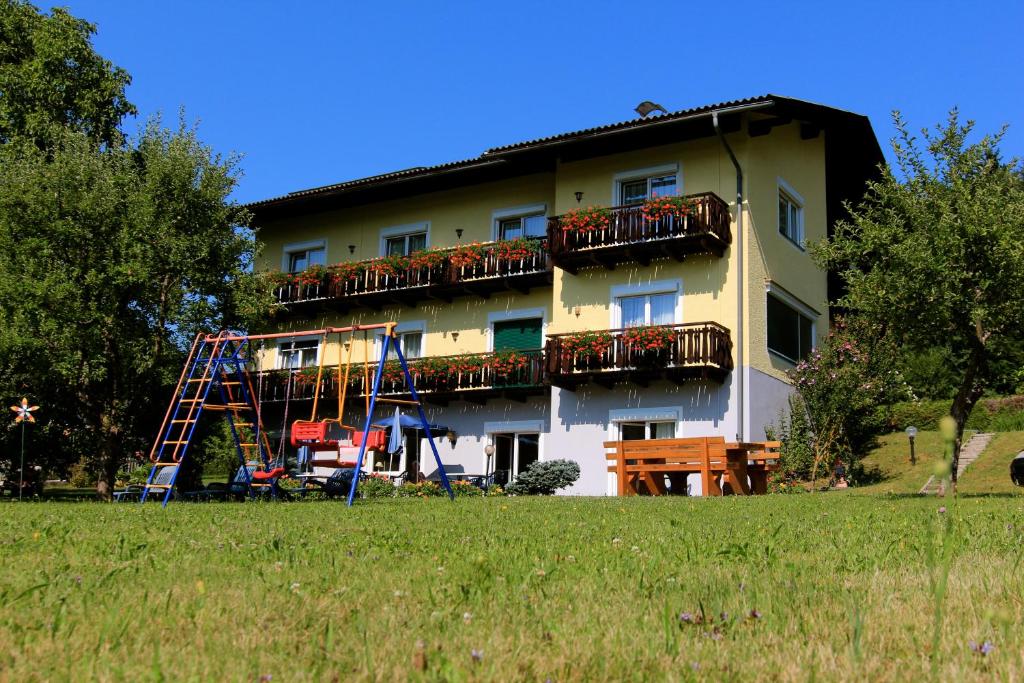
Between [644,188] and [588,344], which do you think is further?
[644,188]

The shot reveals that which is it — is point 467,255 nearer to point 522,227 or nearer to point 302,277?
point 522,227

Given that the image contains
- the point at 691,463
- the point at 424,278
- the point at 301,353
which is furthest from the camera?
the point at 301,353

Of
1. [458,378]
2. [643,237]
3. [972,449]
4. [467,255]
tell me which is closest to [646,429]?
[643,237]

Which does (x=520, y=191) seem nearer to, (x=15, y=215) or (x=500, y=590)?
(x=15, y=215)

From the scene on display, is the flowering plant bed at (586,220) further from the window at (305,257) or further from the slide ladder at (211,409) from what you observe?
the window at (305,257)

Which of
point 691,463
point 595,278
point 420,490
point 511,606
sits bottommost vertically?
point 511,606

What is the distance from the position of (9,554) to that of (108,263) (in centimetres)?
1205

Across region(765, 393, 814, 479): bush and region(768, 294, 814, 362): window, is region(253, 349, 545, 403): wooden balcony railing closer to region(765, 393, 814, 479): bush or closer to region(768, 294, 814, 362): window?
region(768, 294, 814, 362): window

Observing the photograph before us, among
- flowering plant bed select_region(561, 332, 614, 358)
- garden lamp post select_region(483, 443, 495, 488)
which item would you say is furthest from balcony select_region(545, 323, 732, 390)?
garden lamp post select_region(483, 443, 495, 488)

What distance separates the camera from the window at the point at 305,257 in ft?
91.6

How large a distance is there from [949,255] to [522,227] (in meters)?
13.8

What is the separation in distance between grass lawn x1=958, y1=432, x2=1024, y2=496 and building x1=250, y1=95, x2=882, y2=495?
427cm

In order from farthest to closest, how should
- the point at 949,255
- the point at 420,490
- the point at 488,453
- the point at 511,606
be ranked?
1. the point at 488,453
2. the point at 420,490
3. the point at 949,255
4. the point at 511,606

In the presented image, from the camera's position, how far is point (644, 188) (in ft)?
73.6
